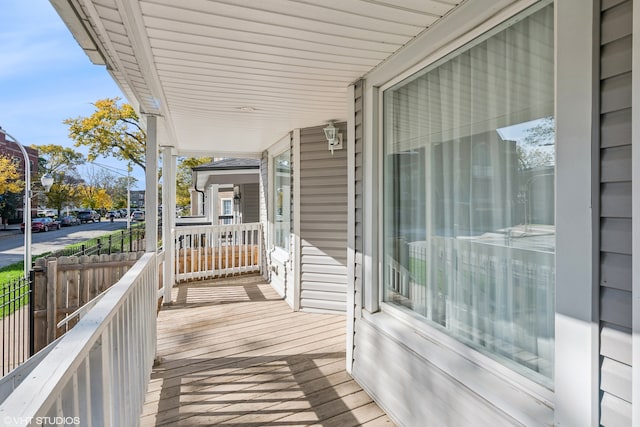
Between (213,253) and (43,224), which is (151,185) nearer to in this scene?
(213,253)

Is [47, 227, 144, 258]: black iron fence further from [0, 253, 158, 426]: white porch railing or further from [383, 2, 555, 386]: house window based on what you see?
[383, 2, 555, 386]: house window

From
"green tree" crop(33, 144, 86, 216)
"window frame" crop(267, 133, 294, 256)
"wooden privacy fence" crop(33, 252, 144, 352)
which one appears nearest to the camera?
"wooden privacy fence" crop(33, 252, 144, 352)

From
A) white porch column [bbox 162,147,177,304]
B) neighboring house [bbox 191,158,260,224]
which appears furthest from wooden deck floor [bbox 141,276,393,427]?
neighboring house [bbox 191,158,260,224]

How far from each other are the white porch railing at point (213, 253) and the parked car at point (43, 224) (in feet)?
67.0

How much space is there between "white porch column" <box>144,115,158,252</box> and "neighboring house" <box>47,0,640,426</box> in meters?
0.02

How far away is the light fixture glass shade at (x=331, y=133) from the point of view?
14.7 ft

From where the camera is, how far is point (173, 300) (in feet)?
17.5

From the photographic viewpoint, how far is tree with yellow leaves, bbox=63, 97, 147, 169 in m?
13.8

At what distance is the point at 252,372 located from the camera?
3.12 meters

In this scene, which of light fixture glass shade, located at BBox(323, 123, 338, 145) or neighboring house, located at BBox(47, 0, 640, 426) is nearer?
neighboring house, located at BBox(47, 0, 640, 426)

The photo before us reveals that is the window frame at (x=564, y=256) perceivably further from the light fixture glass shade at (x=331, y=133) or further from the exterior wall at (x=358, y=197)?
the light fixture glass shade at (x=331, y=133)

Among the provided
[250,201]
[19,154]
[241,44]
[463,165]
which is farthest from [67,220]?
[463,165]

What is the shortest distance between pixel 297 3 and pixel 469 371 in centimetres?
203

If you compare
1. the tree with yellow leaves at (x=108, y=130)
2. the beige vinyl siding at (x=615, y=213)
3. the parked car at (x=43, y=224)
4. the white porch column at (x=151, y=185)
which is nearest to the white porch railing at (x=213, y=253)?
the white porch column at (x=151, y=185)
